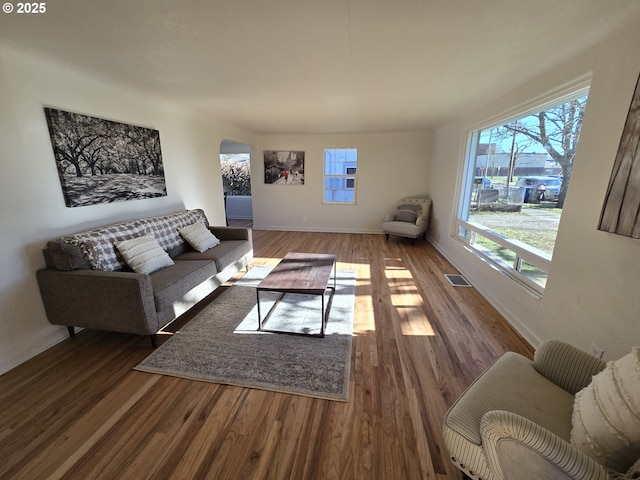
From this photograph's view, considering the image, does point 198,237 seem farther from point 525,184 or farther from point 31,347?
point 525,184

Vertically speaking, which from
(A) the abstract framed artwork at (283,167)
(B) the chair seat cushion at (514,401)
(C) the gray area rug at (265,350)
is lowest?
(C) the gray area rug at (265,350)

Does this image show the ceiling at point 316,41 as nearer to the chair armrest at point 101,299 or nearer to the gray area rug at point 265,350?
the chair armrest at point 101,299

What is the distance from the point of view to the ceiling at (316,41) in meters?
1.43

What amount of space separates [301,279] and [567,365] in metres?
1.77

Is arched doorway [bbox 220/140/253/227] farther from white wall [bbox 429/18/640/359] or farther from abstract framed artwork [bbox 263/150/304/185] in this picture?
white wall [bbox 429/18/640/359]

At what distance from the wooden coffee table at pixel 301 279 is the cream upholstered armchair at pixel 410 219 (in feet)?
8.49

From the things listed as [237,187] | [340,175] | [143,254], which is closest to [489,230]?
[340,175]

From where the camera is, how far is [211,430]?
1.44 meters

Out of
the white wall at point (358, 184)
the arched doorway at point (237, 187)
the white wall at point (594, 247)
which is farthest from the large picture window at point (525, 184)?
the arched doorway at point (237, 187)

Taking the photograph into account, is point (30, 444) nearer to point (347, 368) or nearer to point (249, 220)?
point (347, 368)

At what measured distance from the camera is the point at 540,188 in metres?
2.36

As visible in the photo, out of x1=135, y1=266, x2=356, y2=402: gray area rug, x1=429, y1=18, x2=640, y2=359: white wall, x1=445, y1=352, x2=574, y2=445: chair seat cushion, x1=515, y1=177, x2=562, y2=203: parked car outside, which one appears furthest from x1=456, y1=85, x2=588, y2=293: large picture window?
x1=135, y1=266, x2=356, y2=402: gray area rug

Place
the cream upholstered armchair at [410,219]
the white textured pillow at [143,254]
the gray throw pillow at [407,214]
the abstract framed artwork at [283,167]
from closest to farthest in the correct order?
1. the white textured pillow at [143,254]
2. the cream upholstered armchair at [410,219]
3. the gray throw pillow at [407,214]
4. the abstract framed artwork at [283,167]

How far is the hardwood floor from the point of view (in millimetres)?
1260
